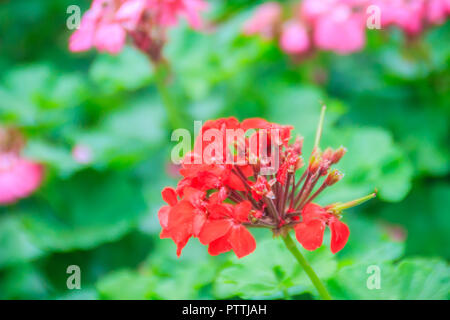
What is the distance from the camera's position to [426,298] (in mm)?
861

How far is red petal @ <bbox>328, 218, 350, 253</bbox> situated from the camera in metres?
0.73

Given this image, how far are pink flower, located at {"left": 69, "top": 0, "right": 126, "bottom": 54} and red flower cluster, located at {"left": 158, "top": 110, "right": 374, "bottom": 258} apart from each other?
48 cm

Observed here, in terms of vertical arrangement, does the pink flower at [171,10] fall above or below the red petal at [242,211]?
above

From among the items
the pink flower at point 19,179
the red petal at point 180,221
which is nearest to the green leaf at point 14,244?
the pink flower at point 19,179

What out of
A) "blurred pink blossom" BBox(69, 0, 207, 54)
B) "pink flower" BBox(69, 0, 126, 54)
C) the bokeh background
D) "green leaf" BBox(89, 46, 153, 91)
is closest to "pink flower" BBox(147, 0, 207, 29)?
"blurred pink blossom" BBox(69, 0, 207, 54)

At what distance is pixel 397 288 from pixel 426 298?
5 centimetres

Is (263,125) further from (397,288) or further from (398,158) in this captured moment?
(398,158)

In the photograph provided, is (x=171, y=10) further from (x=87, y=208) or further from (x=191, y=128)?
(x=87, y=208)

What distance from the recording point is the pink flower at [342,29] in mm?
1550

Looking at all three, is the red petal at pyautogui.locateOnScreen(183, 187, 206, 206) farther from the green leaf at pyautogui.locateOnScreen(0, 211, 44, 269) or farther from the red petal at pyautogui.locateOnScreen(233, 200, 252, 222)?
the green leaf at pyautogui.locateOnScreen(0, 211, 44, 269)

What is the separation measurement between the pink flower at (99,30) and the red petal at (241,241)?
62cm

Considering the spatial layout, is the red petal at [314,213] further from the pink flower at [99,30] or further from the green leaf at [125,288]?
the pink flower at [99,30]

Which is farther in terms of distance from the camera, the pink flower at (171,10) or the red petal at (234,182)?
the pink flower at (171,10)
